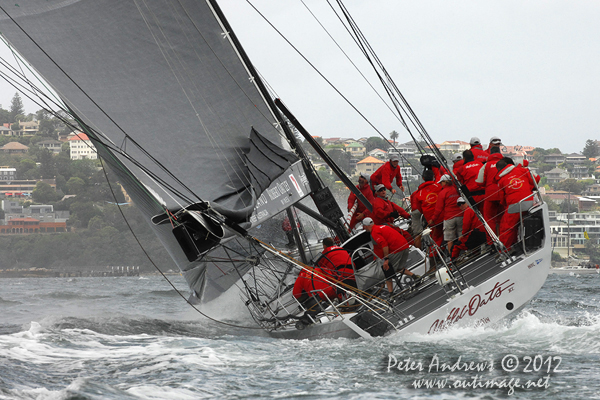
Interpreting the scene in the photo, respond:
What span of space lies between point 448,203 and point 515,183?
0.75 metres

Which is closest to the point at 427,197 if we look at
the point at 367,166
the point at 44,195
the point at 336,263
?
the point at 336,263

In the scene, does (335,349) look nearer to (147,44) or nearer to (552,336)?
(552,336)

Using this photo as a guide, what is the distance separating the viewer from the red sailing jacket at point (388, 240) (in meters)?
6.62

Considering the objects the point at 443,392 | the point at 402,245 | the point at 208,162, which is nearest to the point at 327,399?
the point at 443,392

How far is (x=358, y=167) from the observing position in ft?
279

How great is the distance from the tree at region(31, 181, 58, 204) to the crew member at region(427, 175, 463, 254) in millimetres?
72705

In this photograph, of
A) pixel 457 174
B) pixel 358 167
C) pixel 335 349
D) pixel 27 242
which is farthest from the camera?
pixel 358 167

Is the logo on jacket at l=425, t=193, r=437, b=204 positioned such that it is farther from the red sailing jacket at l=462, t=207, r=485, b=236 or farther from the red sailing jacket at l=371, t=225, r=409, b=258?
the red sailing jacket at l=371, t=225, r=409, b=258

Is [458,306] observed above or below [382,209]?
below

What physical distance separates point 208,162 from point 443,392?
3881 mm

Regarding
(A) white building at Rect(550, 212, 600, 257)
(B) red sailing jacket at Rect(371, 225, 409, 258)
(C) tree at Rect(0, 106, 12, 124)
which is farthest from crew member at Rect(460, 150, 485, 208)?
Answer: (C) tree at Rect(0, 106, 12, 124)

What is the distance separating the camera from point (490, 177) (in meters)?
7.36

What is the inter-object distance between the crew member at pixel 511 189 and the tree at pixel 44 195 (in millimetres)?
73216

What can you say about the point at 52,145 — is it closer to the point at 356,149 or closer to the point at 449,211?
the point at 356,149
